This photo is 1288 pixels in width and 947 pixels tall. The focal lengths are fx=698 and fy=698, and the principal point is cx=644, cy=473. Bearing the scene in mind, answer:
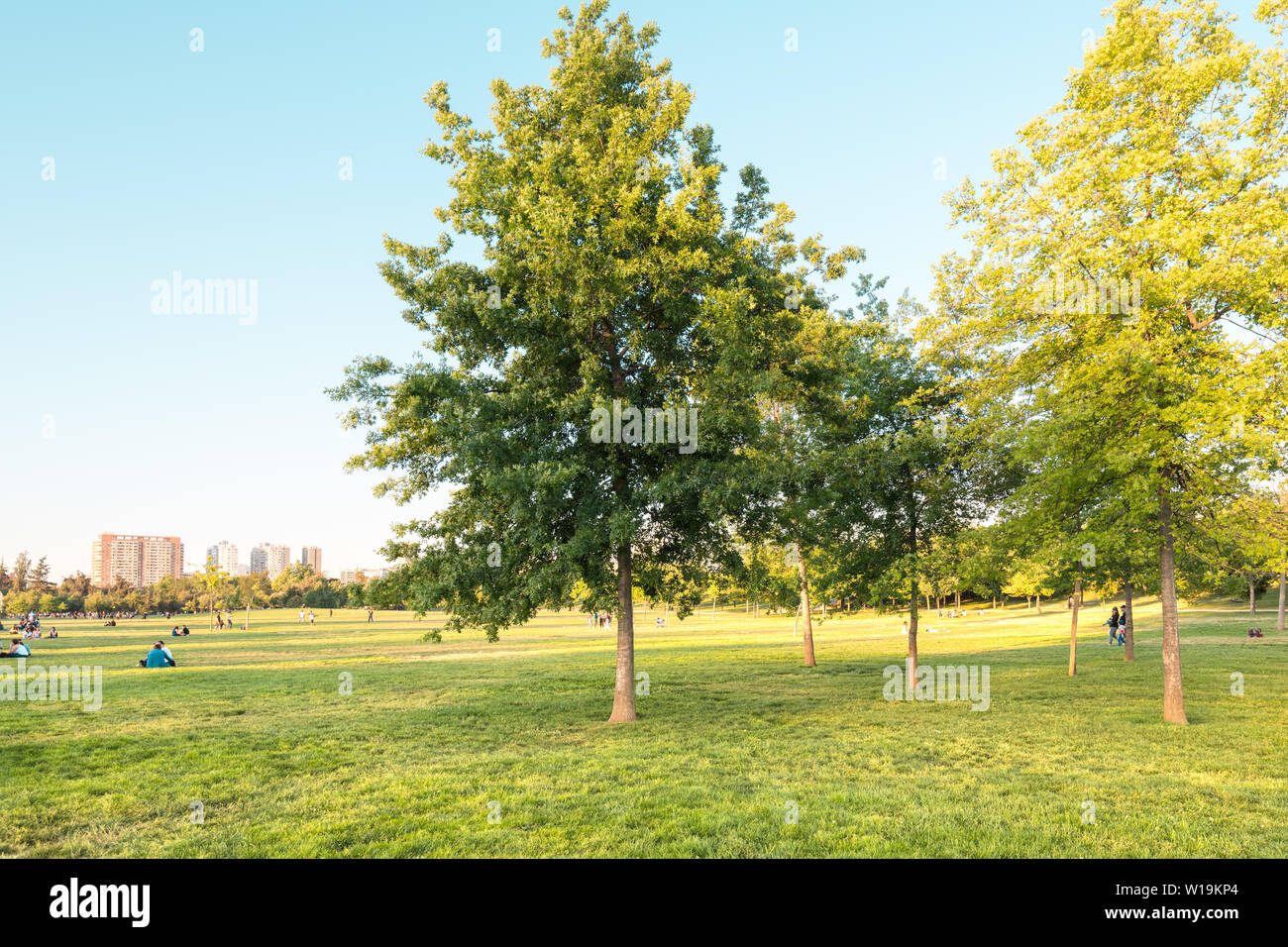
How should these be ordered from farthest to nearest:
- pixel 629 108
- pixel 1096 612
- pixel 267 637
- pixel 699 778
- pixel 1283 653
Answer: pixel 1096 612 < pixel 267 637 < pixel 1283 653 < pixel 629 108 < pixel 699 778

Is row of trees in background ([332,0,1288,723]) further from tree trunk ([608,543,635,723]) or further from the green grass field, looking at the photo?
the green grass field

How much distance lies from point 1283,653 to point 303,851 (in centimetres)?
4009

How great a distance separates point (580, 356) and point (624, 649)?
23.1 feet

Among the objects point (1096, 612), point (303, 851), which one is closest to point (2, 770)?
point (303, 851)

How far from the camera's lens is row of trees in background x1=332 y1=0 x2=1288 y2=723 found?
46.3ft

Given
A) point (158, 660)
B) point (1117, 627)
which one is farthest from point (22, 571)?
point (1117, 627)

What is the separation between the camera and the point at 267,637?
161 feet

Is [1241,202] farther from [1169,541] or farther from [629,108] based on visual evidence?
[629,108]

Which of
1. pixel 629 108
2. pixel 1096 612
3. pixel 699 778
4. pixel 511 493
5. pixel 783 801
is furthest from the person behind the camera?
pixel 1096 612

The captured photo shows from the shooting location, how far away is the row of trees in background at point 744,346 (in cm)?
1412

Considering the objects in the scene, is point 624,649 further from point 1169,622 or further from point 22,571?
point 22,571

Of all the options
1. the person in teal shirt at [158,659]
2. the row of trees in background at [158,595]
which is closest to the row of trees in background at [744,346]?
the person in teal shirt at [158,659]

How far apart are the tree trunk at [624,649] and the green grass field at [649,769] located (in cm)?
64
